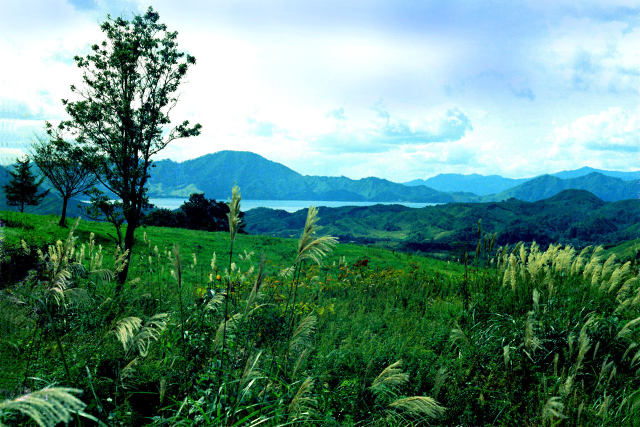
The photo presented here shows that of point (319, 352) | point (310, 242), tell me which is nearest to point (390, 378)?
point (310, 242)

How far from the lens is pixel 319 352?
562 centimetres

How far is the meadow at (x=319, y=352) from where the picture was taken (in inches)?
141

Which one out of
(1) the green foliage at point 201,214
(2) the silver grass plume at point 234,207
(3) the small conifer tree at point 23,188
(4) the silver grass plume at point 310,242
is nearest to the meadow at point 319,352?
(4) the silver grass plume at point 310,242

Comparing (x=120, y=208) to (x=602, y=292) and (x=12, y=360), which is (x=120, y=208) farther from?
(x=602, y=292)

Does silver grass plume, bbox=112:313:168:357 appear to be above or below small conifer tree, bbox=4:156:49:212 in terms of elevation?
below

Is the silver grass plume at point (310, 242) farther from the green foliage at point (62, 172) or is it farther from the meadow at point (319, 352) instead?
the green foliage at point (62, 172)

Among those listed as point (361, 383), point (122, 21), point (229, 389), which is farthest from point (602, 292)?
point (122, 21)

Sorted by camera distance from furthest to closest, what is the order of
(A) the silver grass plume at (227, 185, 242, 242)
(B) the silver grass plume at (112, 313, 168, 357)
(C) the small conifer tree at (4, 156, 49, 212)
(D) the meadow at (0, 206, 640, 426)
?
(C) the small conifer tree at (4, 156, 49, 212)
(D) the meadow at (0, 206, 640, 426)
(A) the silver grass plume at (227, 185, 242, 242)
(B) the silver grass plume at (112, 313, 168, 357)

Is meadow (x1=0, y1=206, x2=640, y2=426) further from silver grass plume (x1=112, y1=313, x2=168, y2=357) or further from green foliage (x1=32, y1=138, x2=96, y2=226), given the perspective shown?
green foliage (x1=32, y1=138, x2=96, y2=226)

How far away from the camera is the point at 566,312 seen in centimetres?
675

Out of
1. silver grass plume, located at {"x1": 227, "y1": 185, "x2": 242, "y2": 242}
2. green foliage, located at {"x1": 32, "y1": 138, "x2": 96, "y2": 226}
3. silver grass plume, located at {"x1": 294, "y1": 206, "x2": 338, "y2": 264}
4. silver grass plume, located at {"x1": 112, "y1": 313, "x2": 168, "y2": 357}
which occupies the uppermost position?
green foliage, located at {"x1": 32, "y1": 138, "x2": 96, "y2": 226}

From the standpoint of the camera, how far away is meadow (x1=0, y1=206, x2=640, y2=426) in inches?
141

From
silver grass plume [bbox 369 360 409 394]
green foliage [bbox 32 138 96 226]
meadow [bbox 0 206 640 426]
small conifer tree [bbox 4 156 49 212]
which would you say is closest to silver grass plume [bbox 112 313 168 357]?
meadow [bbox 0 206 640 426]

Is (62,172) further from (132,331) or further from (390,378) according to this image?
(390,378)
